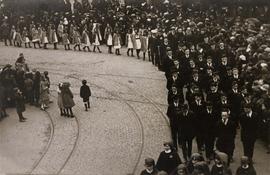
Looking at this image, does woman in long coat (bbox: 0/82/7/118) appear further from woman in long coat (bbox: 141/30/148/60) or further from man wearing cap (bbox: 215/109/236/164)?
man wearing cap (bbox: 215/109/236/164)

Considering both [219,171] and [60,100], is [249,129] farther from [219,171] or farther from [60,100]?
[60,100]

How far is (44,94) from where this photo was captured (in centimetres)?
2083

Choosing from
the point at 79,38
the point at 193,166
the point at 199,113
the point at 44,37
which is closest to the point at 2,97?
the point at 199,113

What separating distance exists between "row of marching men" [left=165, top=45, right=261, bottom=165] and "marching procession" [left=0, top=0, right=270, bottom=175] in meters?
0.03

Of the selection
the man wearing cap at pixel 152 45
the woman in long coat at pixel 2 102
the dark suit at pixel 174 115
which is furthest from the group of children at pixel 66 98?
the man wearing cap at pixel 152 45

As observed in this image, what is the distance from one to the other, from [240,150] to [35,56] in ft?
50.6

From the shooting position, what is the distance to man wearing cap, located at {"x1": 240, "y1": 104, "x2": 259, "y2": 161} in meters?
14.4

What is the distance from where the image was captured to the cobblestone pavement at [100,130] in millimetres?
15602

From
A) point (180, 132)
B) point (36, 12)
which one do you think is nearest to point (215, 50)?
point (180, 132)

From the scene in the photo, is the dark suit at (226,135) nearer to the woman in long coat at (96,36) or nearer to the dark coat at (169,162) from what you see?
the dark coat at (169,162)

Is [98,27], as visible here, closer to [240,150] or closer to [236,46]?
[236,46]

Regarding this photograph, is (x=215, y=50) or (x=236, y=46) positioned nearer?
(x=215, y=50)

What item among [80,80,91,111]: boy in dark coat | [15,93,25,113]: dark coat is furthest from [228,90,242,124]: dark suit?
[15,93,25,113]: dark coat

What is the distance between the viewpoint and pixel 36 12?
33.6m
